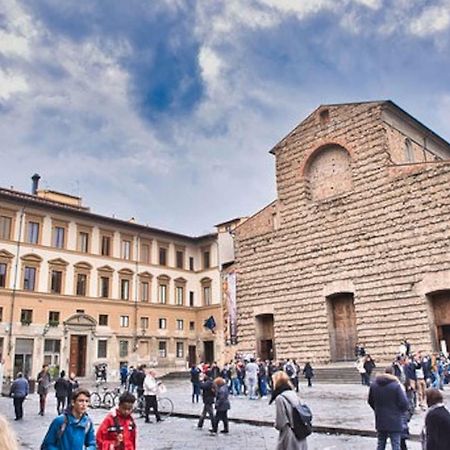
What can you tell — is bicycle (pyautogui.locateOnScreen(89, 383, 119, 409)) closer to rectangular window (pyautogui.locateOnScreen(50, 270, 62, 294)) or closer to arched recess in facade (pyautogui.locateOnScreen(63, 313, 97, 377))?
arched recess in facade (pyautogui.locateOnScreen(63, 313, 97, 377))

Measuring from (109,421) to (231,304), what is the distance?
2487 cm

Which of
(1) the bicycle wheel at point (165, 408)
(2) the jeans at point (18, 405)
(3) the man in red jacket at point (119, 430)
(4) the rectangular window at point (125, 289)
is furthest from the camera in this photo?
(4) the rectangular window at point (125, 289)

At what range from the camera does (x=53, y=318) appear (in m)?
30.7

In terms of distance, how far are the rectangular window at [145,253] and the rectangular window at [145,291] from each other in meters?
1.56

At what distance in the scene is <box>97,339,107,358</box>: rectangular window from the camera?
32312mm

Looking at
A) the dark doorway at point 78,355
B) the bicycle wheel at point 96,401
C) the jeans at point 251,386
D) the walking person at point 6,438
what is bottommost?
the bicycle wheel at point 96,401

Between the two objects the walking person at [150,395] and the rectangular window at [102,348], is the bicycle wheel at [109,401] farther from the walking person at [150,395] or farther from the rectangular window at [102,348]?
the rectangular window at [102,348]

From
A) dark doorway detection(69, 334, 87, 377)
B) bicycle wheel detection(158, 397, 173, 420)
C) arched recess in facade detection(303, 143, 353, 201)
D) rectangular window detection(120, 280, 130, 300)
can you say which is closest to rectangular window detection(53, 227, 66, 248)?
rectangular window detection(120, 280, 130, 300)

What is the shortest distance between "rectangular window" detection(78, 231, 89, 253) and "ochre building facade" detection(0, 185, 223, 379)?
65 millimetres

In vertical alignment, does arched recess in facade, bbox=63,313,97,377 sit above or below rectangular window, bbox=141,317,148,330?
below

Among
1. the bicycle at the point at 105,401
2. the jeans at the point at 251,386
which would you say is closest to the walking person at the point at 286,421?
the bicycle at the point at 105,401

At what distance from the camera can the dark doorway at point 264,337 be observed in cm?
2789

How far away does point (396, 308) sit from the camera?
22.0 metres

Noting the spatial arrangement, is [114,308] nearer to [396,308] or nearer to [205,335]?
[205,335]
